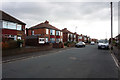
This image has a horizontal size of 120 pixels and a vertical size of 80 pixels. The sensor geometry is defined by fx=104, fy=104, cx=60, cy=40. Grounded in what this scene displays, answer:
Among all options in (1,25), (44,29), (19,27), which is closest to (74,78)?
(1,25)

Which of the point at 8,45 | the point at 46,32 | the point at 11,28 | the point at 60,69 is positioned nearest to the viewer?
the point at 60,69

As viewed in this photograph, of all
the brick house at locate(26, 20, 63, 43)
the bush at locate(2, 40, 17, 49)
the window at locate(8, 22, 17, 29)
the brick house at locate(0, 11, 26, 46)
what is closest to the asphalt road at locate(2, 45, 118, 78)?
the bush at locate(2, 40, 17, 49)

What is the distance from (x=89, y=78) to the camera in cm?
490

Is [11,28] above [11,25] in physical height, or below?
below

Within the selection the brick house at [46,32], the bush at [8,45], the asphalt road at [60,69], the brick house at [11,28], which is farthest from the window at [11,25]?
the asphalt road at [60,69]

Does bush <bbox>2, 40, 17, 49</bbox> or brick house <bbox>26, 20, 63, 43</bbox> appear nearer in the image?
bush <bbox>2, 40, 17, 49</bbox>

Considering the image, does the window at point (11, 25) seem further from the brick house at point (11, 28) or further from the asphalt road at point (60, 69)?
the asphalt road at point (60, 69)

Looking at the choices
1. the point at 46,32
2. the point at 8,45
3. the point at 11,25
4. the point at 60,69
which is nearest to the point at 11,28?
the point at 11,25

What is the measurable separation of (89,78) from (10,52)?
11.0m

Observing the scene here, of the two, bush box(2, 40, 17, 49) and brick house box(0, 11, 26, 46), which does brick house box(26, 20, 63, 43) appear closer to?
brick house box(0, 11, 26, 46)

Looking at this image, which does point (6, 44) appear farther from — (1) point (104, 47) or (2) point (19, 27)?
(1) point (104, 47)

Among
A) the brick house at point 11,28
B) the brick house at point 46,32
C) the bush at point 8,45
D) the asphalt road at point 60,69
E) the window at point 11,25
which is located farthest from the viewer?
the brick house at point 46,32

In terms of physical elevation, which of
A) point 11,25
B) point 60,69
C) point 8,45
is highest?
point 11,25

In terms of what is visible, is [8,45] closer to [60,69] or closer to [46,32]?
[60,69]
